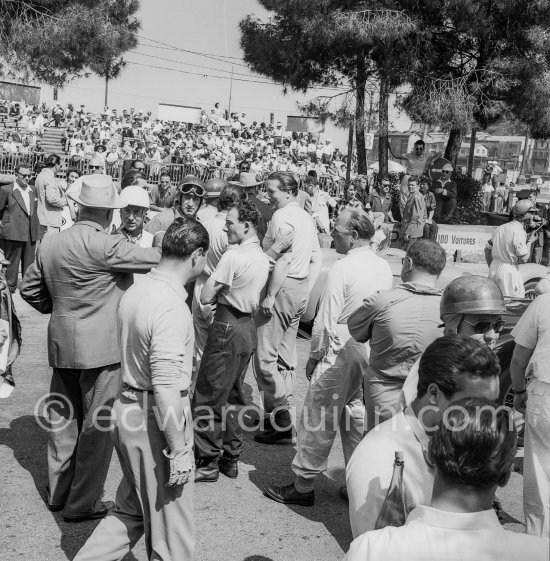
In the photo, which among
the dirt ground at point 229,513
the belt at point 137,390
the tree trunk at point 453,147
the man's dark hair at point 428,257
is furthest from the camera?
the tree trunk at point 453,147

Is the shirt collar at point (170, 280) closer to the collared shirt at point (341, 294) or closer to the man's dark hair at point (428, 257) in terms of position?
the man's dark hair at point (428, 257)

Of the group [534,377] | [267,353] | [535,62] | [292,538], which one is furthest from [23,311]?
[535,62]

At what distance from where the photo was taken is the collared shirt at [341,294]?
5094 millimetres

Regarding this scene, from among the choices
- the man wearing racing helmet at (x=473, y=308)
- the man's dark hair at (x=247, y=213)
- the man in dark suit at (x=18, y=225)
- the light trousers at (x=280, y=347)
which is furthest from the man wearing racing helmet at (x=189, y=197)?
the man in dark suit at (x=18, y=225)

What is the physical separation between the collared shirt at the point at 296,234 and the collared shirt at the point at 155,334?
9.47 feet

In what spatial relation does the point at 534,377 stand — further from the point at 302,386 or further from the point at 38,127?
the point at 38,127

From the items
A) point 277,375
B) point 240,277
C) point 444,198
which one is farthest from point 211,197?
point 444,198

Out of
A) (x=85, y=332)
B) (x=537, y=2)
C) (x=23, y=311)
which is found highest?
(x=537, y=2)

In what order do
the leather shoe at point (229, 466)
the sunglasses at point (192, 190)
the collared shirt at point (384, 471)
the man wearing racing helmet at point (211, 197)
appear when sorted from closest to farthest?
the collared shirt at point (384, 471), the leather shoe at point (229, 466), the sunglasses at point (192, 190), the man wearing racing helmet at point (211, 197)

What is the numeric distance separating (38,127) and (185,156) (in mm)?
6922

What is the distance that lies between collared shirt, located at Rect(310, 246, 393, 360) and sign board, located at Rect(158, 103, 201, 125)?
43.2 meters

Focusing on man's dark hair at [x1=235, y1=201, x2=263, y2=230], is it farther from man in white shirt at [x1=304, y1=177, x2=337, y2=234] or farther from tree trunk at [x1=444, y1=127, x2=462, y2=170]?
tree trunk at [x1=444, y1=127, x2=462, y2=170]

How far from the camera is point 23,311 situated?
10.4m

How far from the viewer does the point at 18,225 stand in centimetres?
1158
